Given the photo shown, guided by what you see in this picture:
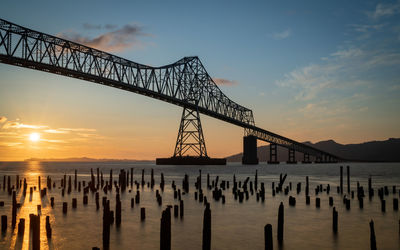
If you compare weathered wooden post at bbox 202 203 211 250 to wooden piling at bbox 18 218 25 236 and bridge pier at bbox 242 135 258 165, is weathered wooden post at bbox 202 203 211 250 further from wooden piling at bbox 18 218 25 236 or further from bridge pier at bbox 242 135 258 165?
bridge pier at bbox 242 135 258 165

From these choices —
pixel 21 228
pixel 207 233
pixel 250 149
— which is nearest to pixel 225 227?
pixel 207 233

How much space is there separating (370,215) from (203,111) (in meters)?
74.4

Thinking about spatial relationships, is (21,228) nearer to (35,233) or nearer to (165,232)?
(35,233)

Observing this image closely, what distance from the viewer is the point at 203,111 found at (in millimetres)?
95000

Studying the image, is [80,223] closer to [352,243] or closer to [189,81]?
[352,243]

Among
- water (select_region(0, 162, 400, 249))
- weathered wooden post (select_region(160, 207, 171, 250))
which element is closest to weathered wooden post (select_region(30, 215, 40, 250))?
water (select_region(0, 162, 400, 249))

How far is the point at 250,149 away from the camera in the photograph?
136 m

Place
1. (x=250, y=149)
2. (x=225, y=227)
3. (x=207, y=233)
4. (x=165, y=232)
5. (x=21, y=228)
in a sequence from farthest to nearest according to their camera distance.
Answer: (x=250, y=149) → (x=225, y=227) → (x=21, y=228) → (x=207, y=233) → (x=165, y=232)

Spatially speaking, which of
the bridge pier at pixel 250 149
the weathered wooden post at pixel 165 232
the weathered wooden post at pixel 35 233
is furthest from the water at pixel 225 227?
the bridge pier at pixel 250 149

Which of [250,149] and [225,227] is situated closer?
[225,227]

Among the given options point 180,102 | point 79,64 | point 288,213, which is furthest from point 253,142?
point 288,213

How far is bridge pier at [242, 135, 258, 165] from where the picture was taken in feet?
438

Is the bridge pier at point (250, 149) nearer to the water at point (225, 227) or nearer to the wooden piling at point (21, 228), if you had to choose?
the water at point (225, 227)

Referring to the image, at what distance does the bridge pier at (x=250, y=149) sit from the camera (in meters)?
134
